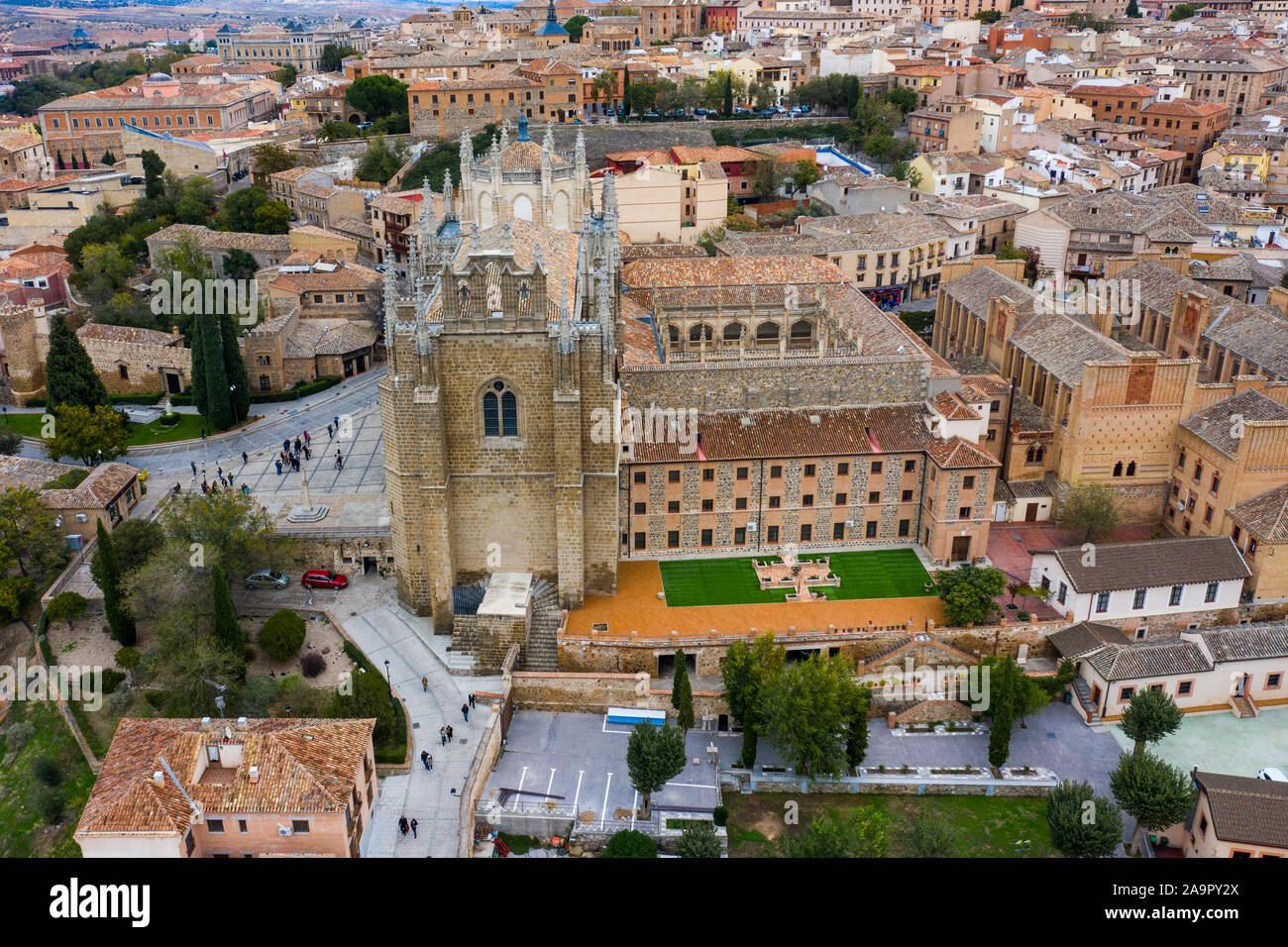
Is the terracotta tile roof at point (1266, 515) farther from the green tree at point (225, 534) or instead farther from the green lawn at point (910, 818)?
the green tree at point (225, 534)

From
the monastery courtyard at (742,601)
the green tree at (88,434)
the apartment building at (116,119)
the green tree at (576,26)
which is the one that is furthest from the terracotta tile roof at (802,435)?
the green tree at (576,26)

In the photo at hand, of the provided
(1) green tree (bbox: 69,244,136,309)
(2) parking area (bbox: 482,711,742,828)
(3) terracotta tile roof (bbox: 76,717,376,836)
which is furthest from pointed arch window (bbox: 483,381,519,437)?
(1) green tree (bbox: 69,244,136,309)

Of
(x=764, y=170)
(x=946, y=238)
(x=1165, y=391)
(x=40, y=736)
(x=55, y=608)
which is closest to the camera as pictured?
(x=40, y=736)

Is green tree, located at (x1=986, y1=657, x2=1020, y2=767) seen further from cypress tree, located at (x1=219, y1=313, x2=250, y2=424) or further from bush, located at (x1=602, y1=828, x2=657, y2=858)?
cypress tree, located at (x1=219, y1=313, x2=250, y2=424)

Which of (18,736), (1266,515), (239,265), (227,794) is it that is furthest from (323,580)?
(239,265)

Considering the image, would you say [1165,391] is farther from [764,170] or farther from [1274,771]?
[764,170]
